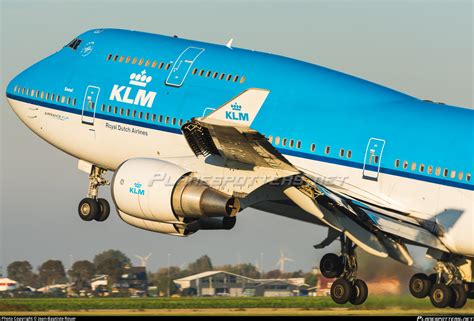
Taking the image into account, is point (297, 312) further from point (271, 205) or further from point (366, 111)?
point (366, 111)

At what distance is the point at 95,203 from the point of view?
5328 cm

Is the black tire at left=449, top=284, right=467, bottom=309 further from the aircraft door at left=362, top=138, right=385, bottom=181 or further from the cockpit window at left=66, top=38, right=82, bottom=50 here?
the cockpit window at left=66, top=38, right=82, bottom=50

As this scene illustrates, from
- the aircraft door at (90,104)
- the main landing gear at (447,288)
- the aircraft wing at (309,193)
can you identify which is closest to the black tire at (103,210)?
the aircraft door at (90,104)

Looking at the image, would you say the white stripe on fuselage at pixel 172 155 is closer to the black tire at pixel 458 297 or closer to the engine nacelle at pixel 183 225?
the black tire at pixel 458 297

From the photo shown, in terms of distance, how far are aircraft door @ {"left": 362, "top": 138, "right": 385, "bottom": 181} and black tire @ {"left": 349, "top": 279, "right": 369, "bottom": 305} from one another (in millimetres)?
4285

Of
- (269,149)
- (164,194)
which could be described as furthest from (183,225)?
(269,149)

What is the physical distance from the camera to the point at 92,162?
53.6 meters

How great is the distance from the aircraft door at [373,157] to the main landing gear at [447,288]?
142 inches

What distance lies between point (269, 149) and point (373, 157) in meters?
3.33

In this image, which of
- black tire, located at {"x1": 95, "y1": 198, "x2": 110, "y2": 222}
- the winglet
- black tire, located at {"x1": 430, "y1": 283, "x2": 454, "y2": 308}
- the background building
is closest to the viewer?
the winglet

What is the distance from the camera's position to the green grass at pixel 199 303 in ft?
172

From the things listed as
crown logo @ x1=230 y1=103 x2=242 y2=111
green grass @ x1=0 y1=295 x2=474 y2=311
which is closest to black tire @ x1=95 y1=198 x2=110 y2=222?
green grass @ x1=0 y1=295 x2=474 y2=311

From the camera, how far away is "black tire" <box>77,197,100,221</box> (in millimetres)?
53156

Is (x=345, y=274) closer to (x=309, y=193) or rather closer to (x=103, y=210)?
(x=309, y=193)
